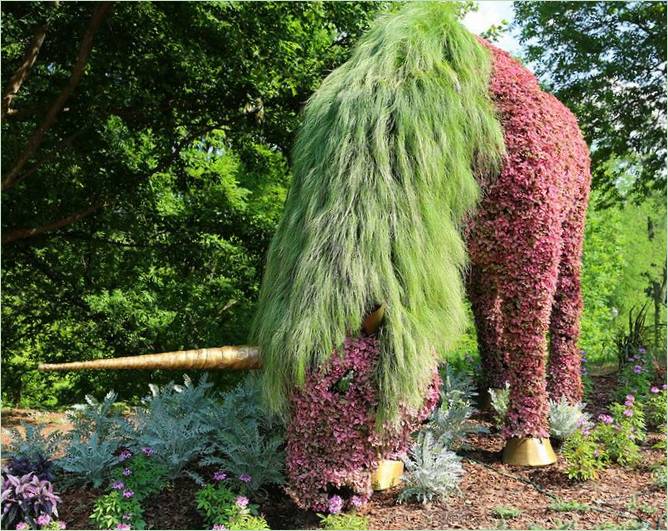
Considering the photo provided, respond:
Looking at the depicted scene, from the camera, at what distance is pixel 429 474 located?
13.5 feet

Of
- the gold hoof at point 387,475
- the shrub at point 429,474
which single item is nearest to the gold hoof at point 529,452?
the shrub at point 429,474

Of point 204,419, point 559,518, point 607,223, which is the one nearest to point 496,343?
point 559,518

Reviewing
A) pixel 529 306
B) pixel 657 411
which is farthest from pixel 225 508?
pixel 657 411

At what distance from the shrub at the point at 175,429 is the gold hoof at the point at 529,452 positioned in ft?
6.85

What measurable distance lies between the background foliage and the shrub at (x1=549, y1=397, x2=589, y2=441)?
4.01 meters

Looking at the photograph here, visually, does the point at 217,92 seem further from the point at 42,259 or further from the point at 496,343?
the point at 496,343

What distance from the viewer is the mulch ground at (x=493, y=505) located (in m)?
3.91

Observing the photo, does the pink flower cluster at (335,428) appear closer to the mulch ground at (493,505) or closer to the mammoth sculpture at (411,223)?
the mammoth sculpture at (411,223)

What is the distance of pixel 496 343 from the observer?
6109 millimetres

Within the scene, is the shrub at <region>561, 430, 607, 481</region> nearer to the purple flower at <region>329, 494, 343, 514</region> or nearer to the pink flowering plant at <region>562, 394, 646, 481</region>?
the pink flowering plant at <region>562, 394, 646, 481</region>

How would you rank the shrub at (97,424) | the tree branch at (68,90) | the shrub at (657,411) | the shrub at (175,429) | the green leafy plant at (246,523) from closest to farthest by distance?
the green leafy plant at (246,523)
the shrub at (175,429)
the shrub at (97,424)
the shrub at (657,411)
the tree branch at (68,90)

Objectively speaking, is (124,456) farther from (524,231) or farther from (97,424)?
(524,231)

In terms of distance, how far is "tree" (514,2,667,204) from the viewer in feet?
33.5

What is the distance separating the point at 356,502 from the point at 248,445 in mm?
990
